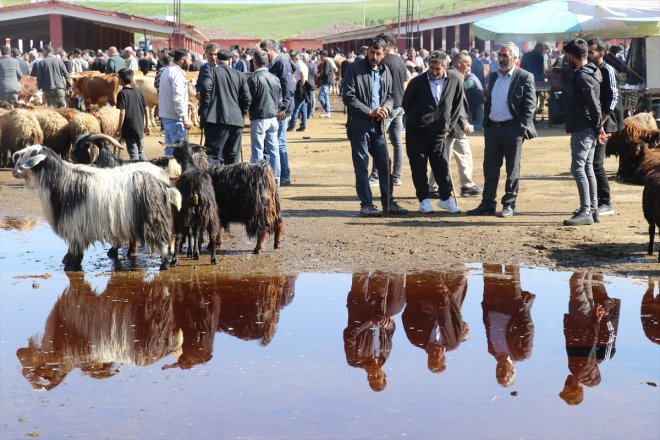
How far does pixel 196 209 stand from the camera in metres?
9.69

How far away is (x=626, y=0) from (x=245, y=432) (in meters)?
20.3

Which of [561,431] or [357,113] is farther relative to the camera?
[357,113]

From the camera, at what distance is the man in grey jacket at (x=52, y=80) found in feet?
77.2

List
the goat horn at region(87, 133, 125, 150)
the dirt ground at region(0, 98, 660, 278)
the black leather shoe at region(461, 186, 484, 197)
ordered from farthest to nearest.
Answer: the black leather shoe at region(461, 186, 484, 197), the goat horn at region(87, 133, 125, 150), the dirt ground at region(0, 98, 660, 278)

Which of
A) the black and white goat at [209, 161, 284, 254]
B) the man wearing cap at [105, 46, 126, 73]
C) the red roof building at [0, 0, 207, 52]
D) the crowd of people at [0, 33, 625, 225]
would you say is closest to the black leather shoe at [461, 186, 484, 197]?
the crowd of people at [0, 33, 625, 225]

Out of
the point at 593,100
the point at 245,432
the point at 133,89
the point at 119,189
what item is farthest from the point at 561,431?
the point at 133,89

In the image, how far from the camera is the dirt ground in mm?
9805

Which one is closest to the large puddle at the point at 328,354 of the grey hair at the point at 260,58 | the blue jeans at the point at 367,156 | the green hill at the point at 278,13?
→ the blue jeans at the point at 367,156

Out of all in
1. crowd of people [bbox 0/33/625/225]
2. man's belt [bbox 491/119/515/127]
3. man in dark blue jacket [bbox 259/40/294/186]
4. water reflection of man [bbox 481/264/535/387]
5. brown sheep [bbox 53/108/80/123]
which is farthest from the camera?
brown sheep [bbox 53/108/80/123]

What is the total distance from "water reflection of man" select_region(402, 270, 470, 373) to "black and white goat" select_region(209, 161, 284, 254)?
171 centimetres

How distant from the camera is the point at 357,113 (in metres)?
11.8

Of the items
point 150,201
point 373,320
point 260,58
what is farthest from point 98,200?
point 260,58

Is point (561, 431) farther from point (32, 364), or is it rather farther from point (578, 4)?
point (578, 4)

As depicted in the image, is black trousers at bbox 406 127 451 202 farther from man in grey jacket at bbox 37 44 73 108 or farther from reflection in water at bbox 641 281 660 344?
man in grey jacket at bbox 37 44 73 108
